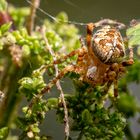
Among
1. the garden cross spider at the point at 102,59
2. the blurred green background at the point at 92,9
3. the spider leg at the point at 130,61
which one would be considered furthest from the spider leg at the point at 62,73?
the blurred green background at the point at 92,9

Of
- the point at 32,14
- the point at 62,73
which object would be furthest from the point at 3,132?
the point at 32,14

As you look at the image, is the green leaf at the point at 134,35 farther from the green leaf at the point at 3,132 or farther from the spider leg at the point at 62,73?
the green leaf at the point at 3,132

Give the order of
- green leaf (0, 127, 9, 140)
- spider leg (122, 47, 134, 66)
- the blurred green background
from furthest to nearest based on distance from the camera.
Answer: the blurred green background, spider leg (122, 47, 134, 66), green leaf (0, 127, 9, 140)

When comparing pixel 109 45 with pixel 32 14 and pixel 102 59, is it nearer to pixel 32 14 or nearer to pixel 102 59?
pixel 102 59

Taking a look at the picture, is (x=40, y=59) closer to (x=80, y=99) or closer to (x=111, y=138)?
(x=80, y=99)

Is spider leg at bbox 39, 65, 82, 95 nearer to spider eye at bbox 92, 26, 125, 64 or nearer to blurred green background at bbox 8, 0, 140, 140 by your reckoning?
spider eye at bbox 92, 26, 125, 64

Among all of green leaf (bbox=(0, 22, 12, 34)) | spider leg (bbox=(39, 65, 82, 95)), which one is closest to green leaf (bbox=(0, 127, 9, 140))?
spider leg (bbox=(39, 65, 82, 95))

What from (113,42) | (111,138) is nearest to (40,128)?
(111,138)
